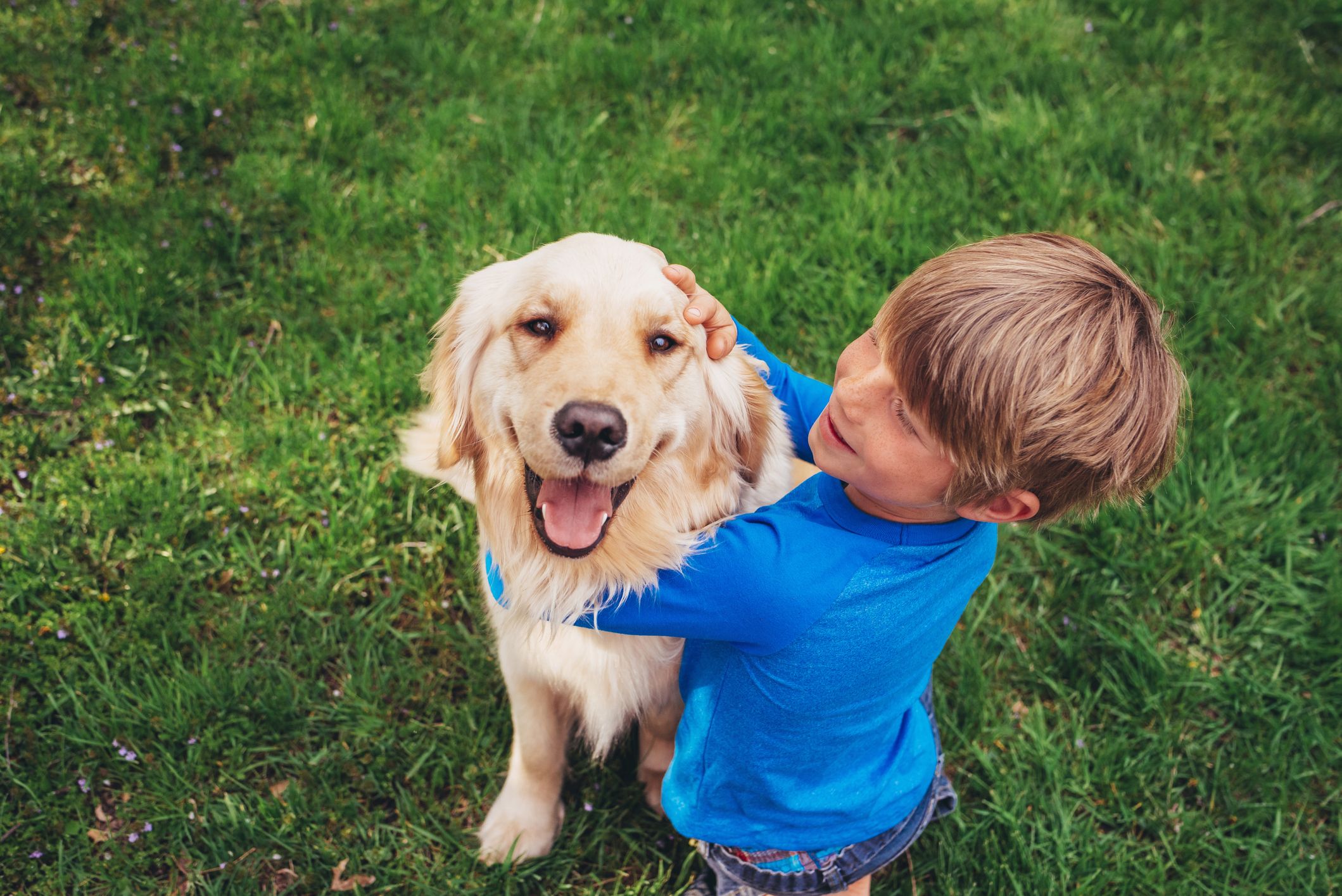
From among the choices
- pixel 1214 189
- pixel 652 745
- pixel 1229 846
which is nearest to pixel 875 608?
pixel 652 745

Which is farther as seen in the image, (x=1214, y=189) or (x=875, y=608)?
(x=1214, y=189)

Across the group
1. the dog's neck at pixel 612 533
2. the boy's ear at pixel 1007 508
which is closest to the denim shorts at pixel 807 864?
the dog's neck at pixel 612 533

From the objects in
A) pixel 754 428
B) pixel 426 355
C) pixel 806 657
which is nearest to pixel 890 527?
pixel 806 657

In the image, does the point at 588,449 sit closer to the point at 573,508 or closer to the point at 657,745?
the point at 573,508

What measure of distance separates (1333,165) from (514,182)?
3.50m

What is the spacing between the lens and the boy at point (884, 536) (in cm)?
162

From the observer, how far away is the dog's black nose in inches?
68.3

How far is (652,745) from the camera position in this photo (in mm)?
2480

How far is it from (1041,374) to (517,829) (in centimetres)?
176

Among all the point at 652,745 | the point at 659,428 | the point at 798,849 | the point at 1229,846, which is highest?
the point at 659,428

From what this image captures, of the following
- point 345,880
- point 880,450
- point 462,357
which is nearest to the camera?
point 880,450

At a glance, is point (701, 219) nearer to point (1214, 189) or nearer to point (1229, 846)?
point (1214, 189)

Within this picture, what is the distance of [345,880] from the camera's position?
237 cm

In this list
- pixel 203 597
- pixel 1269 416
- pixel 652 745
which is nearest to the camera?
pixel 652 745
